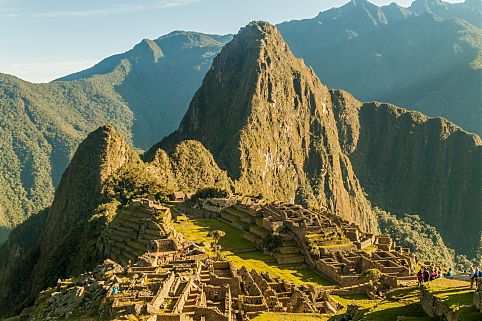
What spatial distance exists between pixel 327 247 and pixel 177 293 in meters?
40.1

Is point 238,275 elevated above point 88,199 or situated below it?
below

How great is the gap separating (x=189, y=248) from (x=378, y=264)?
898 inches

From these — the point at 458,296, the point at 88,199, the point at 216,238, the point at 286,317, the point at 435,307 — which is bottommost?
the point at 286,317

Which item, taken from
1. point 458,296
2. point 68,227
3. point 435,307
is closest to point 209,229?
point 68,227

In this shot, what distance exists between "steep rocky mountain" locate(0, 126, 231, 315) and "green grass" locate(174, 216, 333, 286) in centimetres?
1500

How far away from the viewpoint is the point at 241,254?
72312mm

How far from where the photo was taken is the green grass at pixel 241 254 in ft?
207

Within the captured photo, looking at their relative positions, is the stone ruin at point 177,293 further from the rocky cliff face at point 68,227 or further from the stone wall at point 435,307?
the rocky cliff face at point 68,227

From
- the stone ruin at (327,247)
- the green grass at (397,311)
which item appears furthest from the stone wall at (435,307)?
the stone ruin at (327,247)

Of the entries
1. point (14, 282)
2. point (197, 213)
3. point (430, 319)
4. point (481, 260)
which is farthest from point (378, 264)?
point (481, 260)

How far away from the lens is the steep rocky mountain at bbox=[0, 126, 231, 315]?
9906 centimetres

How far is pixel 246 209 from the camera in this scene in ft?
319

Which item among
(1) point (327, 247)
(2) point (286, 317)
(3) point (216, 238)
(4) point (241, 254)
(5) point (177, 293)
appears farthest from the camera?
(3) point (216, 238)

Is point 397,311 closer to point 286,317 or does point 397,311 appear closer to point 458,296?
point 458,296
